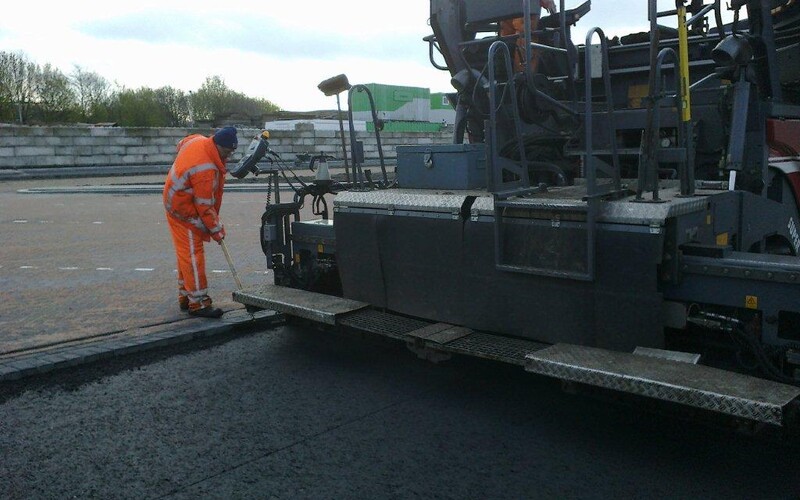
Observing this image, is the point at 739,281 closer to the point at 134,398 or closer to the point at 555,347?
the point at 555,347

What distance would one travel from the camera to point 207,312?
23.1ft

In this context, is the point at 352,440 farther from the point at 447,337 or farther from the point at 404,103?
the point at 404,103

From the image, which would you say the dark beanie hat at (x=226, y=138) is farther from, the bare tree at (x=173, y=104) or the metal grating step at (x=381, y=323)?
the bare tree at (x=173, y=104)

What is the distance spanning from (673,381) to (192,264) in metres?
4.78

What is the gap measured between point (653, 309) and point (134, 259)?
808 centimetres

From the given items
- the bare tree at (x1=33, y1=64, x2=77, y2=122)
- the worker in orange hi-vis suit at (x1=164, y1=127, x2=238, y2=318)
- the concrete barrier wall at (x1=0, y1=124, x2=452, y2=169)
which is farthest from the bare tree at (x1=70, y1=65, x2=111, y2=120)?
the worker in orange hi-vis suit at (x1=164, y1=127, x2=238, y2=318)

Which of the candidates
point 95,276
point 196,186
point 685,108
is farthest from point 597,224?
point 95,276

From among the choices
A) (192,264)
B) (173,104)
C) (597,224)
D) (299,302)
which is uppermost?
(173,104)

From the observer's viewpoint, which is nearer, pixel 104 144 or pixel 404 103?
pixel 104 144

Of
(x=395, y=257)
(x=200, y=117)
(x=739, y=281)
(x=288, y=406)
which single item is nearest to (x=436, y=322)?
(x=395, y=257)

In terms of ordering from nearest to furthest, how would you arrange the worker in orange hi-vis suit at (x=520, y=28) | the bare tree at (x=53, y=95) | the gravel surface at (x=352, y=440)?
1. the gravel surface at (x=352, y=440)
2. the worker in orange hi-vis suit at (x=520, y=28)
3. the bare tree at (x=53, y=95)

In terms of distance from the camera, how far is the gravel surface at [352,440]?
3730 millimetres

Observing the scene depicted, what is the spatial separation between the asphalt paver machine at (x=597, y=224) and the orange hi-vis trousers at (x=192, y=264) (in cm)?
89

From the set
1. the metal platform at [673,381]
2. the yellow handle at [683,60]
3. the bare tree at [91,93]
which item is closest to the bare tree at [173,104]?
the bare tree at [91,93]
